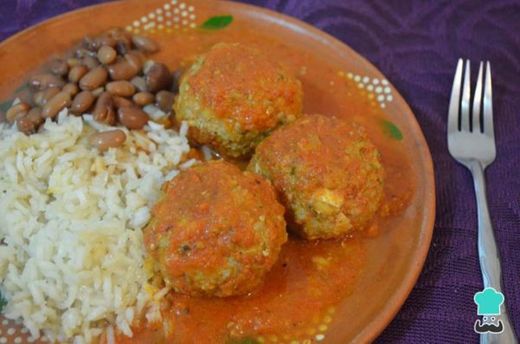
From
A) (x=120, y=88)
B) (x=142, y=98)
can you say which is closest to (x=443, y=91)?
(x=142, y=98)

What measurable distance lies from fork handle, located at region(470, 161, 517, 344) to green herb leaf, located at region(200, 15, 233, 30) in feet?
5.87

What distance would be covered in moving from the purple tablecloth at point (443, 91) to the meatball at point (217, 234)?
0.79 metres

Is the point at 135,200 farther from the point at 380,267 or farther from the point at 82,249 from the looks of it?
the point at 380,267

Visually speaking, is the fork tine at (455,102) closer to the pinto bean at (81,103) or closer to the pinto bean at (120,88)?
the pinto bean at (120,88)

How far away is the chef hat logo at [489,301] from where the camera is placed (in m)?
2.74

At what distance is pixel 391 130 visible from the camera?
333 cm

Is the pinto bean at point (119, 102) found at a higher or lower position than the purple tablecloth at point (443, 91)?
higher

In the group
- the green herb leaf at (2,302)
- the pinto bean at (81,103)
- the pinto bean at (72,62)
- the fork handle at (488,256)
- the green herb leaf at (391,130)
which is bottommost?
the fork handle at (488,256)

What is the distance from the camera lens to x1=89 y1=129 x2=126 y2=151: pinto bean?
3.05 meters

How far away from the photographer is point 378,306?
105 inches

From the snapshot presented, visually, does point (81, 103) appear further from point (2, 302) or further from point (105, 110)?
point (2, 302)

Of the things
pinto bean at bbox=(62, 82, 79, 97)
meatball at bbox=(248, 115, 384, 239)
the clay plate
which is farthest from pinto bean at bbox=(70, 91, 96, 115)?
meatball at bbox=(248, 115, 384, 239)

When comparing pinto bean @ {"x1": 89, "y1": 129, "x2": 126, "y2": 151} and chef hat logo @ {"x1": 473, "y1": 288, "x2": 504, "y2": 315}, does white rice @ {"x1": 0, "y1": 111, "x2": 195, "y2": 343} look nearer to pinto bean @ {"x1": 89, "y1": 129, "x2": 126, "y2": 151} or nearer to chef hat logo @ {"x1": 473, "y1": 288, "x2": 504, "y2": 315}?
pinto bean @ {"x1": 89, "y1": 129, "x2": 126, "y2": 151}

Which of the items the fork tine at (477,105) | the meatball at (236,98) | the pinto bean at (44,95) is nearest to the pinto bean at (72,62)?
the pinto bean at (44,95)
